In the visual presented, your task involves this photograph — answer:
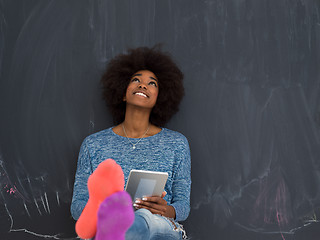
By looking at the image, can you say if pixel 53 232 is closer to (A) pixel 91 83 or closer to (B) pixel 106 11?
(A) pixel 91 83

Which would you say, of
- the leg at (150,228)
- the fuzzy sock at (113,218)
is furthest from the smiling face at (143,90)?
the fuzzy sock at (113,218)

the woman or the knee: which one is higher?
the woman

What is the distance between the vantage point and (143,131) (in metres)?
1.64

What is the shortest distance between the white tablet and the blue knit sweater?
244mm

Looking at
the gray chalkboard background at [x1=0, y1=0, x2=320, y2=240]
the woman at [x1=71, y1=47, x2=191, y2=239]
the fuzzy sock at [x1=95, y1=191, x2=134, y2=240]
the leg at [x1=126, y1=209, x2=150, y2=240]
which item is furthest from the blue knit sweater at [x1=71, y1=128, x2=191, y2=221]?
the fuzzy sock at [x1=95, y1=191, x2=134, y2=240]

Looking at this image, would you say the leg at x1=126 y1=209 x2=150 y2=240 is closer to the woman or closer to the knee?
the knee

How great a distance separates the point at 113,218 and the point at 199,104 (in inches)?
36.9

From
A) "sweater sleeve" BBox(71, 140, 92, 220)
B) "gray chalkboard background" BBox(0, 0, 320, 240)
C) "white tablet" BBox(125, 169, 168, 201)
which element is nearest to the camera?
"white tablet" BBox(125, 169, 168, 201)

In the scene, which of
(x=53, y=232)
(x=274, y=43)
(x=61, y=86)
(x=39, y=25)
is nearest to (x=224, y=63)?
(x=274, y=43)

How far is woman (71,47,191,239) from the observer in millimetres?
1512

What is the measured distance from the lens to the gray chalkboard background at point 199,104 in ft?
5.50

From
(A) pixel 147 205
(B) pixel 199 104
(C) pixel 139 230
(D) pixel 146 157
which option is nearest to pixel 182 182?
(D) pixel 146 157

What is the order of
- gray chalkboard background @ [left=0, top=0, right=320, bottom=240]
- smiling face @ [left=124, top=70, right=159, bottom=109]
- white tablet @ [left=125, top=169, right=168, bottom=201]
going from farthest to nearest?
gray chalkboard background @ [left=0, top=0, right=320, bottom=240] < smiling face @ [left=124, top=70, right=159, bottom=109] < white tablet @ [left=125, top=169, right=168, bottom=201]

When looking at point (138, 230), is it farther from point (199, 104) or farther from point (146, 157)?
point (199, 104)
